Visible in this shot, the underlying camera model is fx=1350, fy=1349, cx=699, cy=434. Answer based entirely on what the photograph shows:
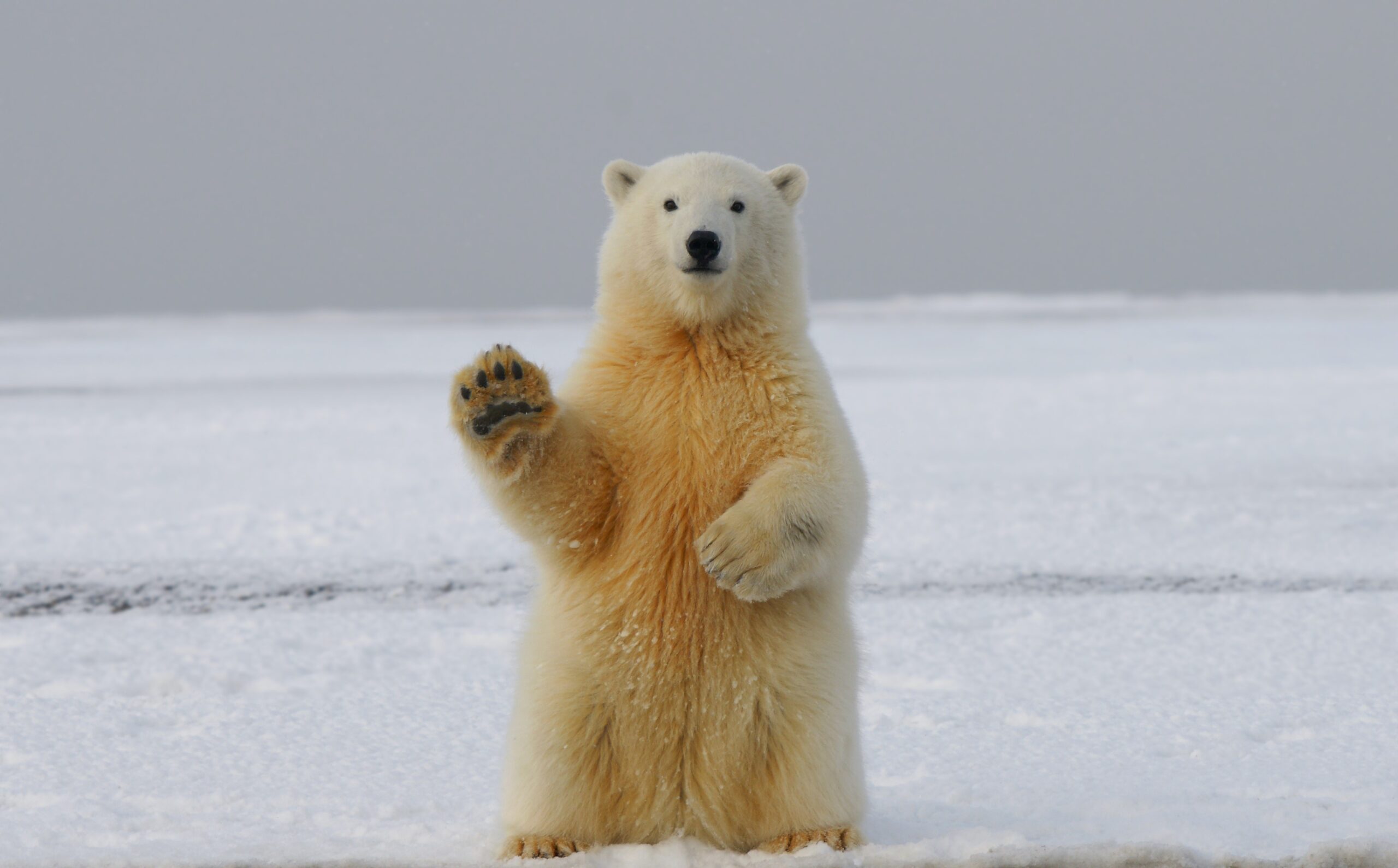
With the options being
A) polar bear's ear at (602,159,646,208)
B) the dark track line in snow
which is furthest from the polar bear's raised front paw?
the dark track line in snow

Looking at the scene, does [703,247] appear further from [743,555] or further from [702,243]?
[743,555]

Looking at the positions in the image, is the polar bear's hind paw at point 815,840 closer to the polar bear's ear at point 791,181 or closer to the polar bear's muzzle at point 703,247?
the polar bear's muzzle at point 703,247

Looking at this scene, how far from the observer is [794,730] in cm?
245

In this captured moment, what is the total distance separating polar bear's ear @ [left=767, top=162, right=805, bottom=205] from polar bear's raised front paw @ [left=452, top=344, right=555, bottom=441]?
0.81 meters

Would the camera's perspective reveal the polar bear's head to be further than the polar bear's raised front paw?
Yes

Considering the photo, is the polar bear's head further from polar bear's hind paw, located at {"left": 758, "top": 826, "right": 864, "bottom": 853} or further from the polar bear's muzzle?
polar bear's hind paw, located at {"left": 758, "top": 826, "right": 864, "bottom": 853}

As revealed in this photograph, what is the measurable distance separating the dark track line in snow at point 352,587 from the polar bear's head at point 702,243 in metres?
2.46

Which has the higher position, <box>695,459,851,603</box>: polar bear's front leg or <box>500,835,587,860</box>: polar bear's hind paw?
<box>695,459,851,603</box>: polar bear's front leg

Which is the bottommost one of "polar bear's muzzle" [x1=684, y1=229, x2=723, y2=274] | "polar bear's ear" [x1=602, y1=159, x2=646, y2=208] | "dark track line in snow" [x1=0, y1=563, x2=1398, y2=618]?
"dark track line in snow" [x1=0, y1=563, x2=1398, y2=618]

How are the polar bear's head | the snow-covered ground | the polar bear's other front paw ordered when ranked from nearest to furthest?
the polar bear's other front paw
the polar bear's head
the snow-covered ground

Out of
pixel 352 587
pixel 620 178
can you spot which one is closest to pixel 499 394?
pixel 620 178

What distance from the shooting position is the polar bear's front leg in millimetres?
2283

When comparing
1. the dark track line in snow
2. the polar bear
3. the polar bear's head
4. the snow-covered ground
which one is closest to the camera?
the polar bear

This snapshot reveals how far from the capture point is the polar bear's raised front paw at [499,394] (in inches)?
90.7
